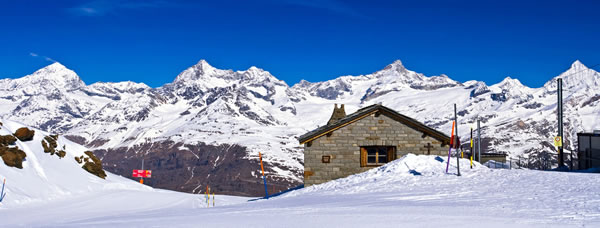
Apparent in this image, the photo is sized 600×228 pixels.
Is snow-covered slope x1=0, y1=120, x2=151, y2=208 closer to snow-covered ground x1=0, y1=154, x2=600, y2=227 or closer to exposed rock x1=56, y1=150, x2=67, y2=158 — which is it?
exposed rock x1=56, y1=150, x2=67, y2=158

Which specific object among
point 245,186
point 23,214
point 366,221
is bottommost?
point 245,186

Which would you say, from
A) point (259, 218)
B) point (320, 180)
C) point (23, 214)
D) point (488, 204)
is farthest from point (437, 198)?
point (23, 214)

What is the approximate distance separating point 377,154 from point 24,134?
75.6 feet

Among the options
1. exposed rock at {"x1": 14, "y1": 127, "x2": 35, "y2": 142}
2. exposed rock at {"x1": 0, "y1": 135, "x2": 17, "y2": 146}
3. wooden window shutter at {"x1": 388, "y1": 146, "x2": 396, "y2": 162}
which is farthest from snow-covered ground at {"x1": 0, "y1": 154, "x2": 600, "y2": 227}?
exposed rock at {"x1": 14, "y1": 127, "x2": 35, "y2": 142}

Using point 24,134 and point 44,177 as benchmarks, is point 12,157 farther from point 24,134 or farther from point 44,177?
Result: point 24,134

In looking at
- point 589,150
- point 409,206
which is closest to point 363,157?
point 409,206

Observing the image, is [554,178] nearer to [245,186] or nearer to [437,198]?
[437,198]

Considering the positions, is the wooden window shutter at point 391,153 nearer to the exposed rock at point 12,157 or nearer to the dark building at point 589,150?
the dark building at point 589,150

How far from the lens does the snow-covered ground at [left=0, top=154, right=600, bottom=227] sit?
1050cm

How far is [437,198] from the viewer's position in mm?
14734

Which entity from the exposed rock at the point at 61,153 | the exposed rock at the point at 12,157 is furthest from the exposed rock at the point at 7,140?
the exposed rock at the point at 61,153

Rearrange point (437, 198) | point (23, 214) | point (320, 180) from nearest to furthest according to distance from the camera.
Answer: point (437, 198)
point (23, 214)
point (320, 180)

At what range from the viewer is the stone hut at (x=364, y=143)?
1031 inches

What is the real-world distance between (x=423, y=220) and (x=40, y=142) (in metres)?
30.8
